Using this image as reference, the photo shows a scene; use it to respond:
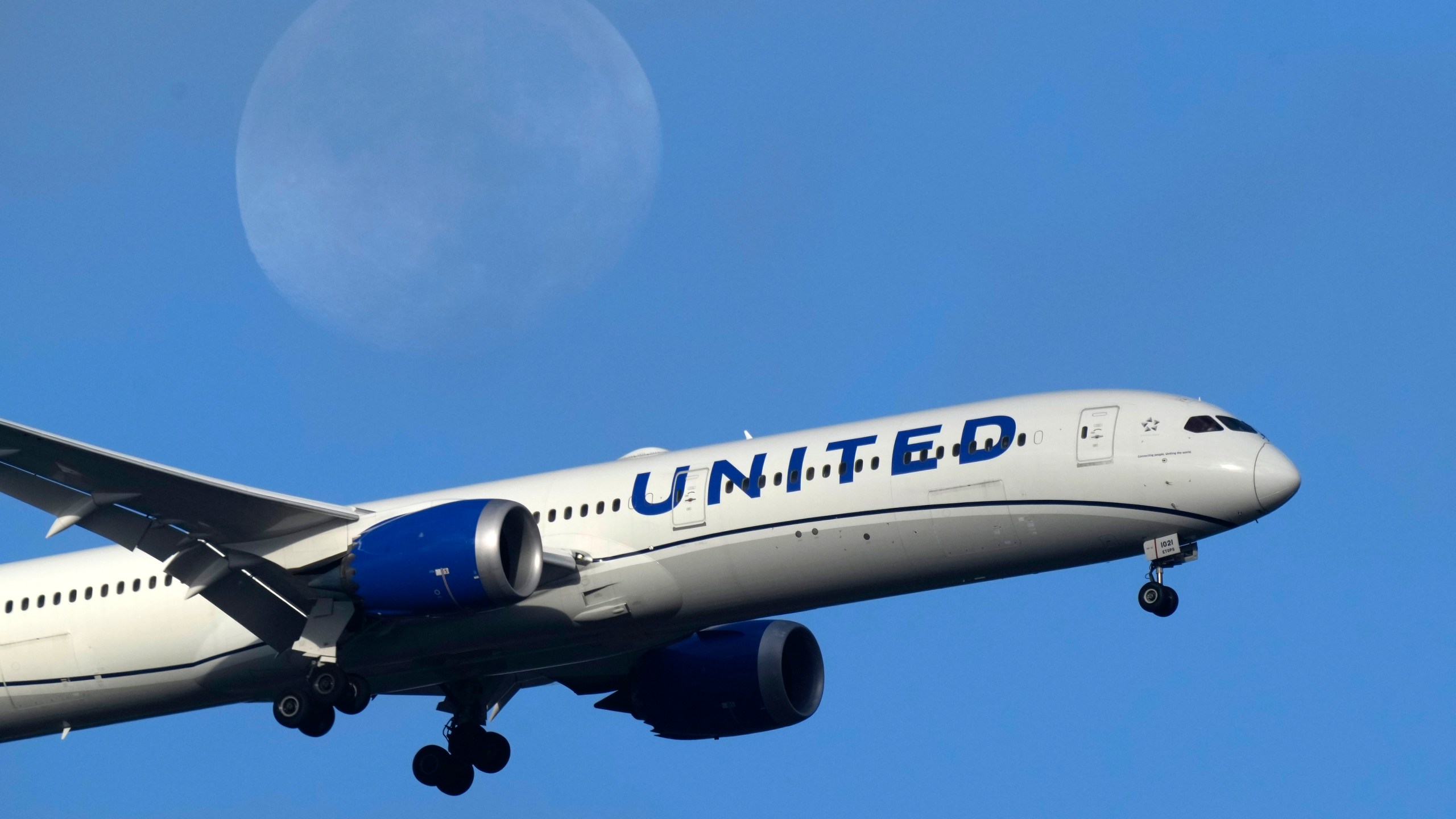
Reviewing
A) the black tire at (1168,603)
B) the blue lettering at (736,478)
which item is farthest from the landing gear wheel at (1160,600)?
the blue lettering at (736,478)

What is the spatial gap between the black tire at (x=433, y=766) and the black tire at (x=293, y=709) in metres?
5.29

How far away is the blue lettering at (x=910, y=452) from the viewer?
33.7m

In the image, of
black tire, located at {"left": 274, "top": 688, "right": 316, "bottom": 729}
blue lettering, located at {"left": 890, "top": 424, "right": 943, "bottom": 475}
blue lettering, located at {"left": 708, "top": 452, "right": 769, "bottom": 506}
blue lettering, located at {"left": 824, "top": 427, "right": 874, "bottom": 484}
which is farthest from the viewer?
black tire, located at {"left": 274, "top": 688, "right": 316, "bottom": 729}

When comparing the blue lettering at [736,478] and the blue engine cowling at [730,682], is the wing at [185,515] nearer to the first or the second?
the blue lettering at [736,478]

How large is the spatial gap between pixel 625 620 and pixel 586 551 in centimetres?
132

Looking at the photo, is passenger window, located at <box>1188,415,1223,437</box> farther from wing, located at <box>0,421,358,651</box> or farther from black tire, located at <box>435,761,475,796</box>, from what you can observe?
black tire, located at <box>435,761,475,796</box>

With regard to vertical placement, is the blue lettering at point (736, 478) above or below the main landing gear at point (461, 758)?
above

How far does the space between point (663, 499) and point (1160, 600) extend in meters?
8.25

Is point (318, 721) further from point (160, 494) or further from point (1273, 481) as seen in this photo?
point (1273, 481)

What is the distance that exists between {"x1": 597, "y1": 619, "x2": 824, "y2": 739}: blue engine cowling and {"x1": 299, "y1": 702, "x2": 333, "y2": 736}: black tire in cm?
650

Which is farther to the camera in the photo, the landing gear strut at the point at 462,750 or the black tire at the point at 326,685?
the landing gear strut at the point at 462,750

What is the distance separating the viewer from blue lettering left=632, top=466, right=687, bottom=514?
34.8 meters

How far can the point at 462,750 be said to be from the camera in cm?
4084

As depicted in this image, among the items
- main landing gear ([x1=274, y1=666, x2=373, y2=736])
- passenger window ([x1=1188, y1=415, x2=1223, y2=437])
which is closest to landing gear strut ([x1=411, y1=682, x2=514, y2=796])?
main landing gear ([x1=274, y1=666, x2=373, y2=736])
